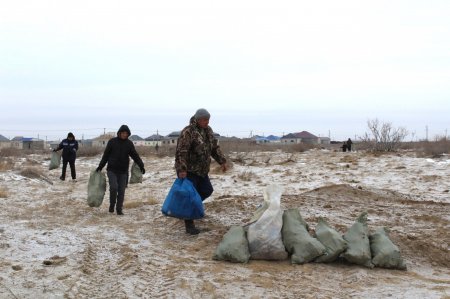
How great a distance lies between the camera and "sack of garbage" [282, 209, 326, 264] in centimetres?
467

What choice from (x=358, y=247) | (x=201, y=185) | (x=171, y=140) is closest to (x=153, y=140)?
(x=171, y=140)

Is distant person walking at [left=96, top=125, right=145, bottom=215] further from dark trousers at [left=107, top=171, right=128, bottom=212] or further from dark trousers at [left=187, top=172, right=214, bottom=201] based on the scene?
dark trousers at [left=187, top=172, right=214, bottom=201]

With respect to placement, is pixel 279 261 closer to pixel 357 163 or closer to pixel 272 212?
pixel 272 212

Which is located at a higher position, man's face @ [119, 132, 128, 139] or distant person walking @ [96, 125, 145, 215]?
man's face @ [119, 132, 128, 139]

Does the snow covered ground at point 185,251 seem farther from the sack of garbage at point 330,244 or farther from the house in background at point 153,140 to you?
the house in background at point 153,140

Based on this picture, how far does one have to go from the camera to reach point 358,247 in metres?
4.70

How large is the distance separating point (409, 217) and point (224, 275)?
3905 mm

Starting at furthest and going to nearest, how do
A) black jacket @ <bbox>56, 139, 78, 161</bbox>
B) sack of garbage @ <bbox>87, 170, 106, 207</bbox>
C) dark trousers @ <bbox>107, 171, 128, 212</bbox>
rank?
black jacket @ <bbox>56, 139, 78, 161</bbox>
sack of garbage @ <bbox>87, 170, 106, 207</bbox>
dark trousers @ <bbox>107, 171, 128, 212</bbox>

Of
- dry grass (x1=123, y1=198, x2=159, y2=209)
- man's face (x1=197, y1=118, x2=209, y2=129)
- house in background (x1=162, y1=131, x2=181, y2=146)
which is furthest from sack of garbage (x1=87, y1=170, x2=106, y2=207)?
house in background (x1=162, y1=131, x2=181, y2=146)

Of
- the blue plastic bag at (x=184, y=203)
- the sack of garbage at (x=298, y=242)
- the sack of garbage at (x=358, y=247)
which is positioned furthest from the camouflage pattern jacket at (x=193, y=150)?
the sack of garbage at (x=358, y=247)

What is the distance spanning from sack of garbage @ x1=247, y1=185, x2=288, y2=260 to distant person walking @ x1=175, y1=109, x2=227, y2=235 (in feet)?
3.76

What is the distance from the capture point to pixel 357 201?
8.55 meters

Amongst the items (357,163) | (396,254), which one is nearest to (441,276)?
(396,254)

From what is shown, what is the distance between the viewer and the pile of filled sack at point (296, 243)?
4668mm
